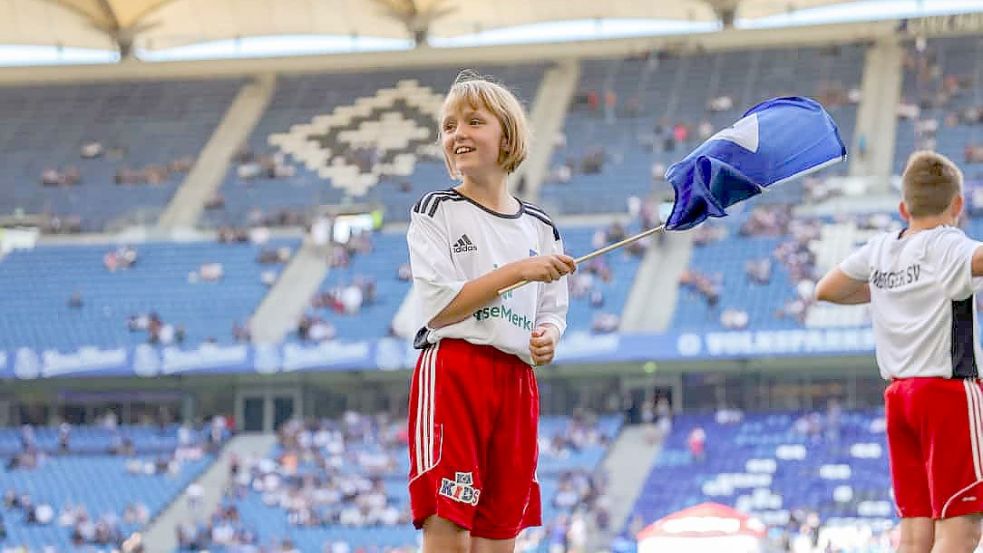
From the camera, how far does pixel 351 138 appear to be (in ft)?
140

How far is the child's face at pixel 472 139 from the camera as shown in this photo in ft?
17.1

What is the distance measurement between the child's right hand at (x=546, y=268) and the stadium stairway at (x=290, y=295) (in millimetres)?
30088

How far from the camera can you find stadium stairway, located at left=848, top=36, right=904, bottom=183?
37906 mm

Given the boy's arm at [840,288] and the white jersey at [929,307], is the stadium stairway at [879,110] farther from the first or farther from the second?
the white jersey at [929,307]

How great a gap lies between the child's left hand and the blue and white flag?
528 mm

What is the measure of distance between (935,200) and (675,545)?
12.5 metres

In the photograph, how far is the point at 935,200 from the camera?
6195 millimetres

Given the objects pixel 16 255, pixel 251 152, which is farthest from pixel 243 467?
pixel 251 152

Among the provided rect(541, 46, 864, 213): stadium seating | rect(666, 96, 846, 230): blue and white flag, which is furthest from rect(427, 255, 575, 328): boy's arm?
rect(541, 46, 864, 213): stadium seating

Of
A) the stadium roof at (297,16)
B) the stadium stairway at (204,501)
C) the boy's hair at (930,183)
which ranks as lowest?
the stadium stairway at (204,501)

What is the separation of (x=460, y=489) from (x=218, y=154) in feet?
127

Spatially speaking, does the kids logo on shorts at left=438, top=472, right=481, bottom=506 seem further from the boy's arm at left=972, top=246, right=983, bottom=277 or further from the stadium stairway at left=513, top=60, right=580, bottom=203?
the stadium stairway at left=513, top=60, right=580, bottom=203

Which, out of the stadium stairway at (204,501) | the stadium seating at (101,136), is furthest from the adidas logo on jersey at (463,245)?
the stadium seating at (101,136)

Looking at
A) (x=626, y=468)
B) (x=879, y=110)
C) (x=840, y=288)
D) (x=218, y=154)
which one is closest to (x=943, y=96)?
(x=879, y=110)
